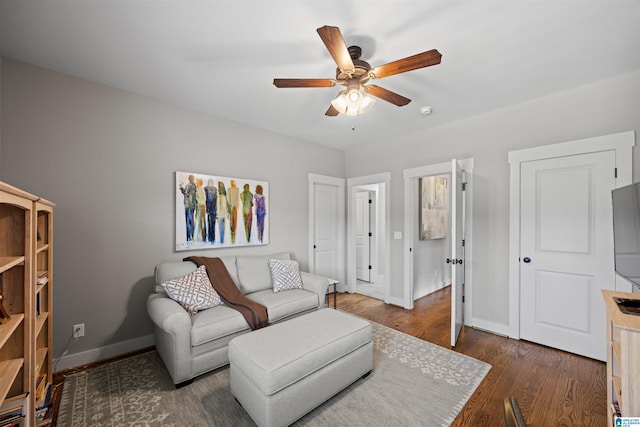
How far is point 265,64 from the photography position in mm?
2146

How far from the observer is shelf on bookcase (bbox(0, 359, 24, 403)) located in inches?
41.8

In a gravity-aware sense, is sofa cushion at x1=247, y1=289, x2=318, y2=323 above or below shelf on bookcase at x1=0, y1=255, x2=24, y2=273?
below

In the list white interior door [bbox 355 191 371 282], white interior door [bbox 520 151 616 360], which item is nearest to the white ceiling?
white interior door [bbox 520 151 616 360]

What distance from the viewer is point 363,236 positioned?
555 centimetres

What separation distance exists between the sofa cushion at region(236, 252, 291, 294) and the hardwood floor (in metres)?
1.56

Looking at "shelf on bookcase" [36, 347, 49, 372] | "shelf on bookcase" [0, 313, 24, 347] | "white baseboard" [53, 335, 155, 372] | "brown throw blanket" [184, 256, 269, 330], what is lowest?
"white baseboard" [53, 335, 155, 372]

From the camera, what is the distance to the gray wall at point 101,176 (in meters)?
2.18

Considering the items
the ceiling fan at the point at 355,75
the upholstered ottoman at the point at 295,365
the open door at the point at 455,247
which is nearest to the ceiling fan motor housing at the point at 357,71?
the ceiling fan at the point at 355,75

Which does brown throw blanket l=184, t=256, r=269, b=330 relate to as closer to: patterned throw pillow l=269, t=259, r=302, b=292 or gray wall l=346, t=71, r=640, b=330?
patterned throw pillow l=269, t=259, r=302, b=292

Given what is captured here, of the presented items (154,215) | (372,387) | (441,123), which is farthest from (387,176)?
(154,215)

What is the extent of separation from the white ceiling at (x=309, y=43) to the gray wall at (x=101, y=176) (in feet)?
0.76

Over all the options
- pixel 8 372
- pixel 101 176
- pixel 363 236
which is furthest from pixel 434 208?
pixel 8 372

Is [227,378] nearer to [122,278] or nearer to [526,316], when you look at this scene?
[122,278]

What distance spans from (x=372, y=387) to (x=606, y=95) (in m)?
3.31
